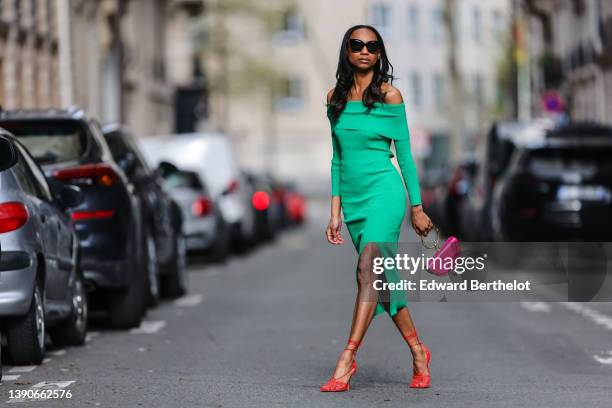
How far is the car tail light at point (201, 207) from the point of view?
25656 mm

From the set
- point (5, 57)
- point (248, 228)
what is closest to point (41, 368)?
point (248, 228)

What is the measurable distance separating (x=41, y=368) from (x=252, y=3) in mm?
62269

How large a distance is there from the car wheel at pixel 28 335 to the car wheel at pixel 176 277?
6.93m

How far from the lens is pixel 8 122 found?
47.1ft

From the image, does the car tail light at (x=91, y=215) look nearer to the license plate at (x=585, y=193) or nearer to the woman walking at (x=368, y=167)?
the woman walking at (x=368, y=167)

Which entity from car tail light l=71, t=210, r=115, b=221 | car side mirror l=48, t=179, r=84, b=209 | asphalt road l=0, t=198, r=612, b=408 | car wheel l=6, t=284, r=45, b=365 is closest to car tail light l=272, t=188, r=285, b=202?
asphalt road l=0, t=198, r=612, b=408

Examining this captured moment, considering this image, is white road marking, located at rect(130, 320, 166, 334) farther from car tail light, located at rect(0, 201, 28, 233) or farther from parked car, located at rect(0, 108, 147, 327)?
car tail light, located at rect(0, 201, 28, 233)

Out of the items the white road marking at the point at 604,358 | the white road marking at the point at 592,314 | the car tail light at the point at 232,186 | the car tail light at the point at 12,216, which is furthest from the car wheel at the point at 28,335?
the car tail light at the point at 232,186

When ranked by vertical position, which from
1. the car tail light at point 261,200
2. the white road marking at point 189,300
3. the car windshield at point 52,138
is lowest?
the car tail light at point 261,200

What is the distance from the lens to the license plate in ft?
72.5

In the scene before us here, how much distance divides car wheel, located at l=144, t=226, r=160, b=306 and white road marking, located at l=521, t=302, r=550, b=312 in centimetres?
335

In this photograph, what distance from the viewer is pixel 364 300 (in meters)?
9.54

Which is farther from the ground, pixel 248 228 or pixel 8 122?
pixel 8 122

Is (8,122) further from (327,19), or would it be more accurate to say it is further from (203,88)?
(327,19)
